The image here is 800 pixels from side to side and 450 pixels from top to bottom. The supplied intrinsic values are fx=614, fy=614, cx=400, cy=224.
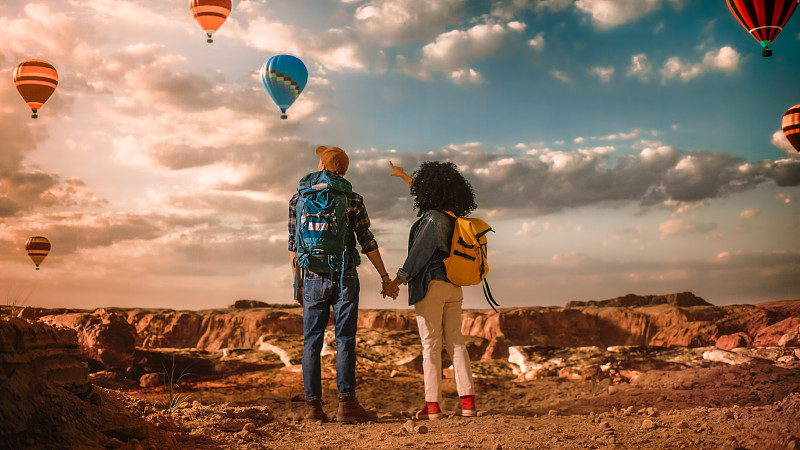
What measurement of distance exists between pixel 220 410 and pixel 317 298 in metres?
1.38

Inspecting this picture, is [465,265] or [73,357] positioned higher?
[465,265]

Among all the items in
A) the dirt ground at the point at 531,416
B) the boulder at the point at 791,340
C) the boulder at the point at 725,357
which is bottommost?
the dirt ground at the point at 531,416

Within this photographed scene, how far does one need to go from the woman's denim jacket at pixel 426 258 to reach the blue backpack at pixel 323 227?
0.58 meters

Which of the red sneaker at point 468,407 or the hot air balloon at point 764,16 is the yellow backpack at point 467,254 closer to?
the red sneaker at point 468,407

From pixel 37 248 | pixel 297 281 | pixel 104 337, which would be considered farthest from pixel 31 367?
pixel 37 248

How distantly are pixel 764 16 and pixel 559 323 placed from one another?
7797 mm

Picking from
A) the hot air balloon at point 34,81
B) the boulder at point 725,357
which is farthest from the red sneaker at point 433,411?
the hot air balloon at point 34,81

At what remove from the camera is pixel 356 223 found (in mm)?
5922

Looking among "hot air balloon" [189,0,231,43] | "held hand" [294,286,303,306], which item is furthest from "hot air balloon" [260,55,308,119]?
"held hand" [294,286,303,306]

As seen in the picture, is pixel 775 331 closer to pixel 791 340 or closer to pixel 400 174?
pixel 791 340

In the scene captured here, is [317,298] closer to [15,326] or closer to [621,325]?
[15,326]

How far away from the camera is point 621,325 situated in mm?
13883

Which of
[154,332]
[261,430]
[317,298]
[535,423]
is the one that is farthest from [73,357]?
[154,332]

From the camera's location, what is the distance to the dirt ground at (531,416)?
4617mm
